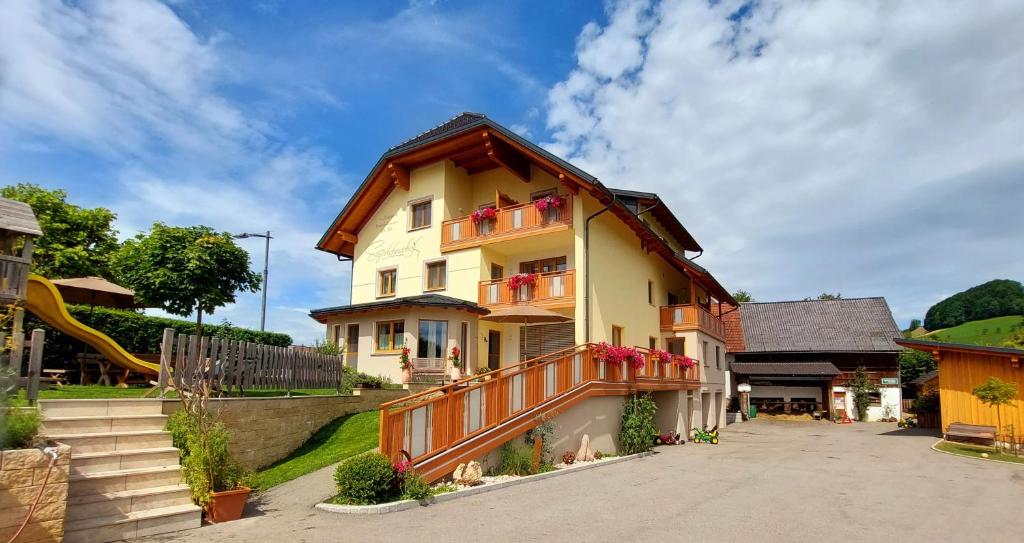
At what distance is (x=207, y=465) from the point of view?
7.87 meters

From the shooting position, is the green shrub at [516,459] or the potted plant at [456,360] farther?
the potted plant at [456,360]

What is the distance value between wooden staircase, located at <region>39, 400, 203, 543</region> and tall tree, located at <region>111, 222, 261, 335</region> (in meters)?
9.91

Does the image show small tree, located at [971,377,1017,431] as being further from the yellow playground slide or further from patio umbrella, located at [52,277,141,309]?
patio umbrella, located at [52,277,141,309]

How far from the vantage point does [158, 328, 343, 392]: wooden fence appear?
970 centimetres

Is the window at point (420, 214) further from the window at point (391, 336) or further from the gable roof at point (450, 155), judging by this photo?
the window at point (391, 336)

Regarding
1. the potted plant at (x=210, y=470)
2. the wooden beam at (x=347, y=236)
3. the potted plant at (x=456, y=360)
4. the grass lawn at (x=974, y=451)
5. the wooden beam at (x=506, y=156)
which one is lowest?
the grass lawn at (x=974, y=451)

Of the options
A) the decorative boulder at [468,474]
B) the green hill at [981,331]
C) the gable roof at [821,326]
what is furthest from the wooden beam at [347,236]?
the green hill at [981,331]

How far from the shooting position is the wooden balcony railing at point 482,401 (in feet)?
31.4

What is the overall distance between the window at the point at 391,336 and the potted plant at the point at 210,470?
11.9 metres

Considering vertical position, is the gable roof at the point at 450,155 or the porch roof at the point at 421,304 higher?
the gable roof at the point at 450,155

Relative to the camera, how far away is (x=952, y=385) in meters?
21.4

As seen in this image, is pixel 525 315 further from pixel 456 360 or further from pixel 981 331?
pixel 981 331

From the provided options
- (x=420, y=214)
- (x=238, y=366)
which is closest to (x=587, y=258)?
(x=420, y=214)

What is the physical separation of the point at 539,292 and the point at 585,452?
6938 millimetres
